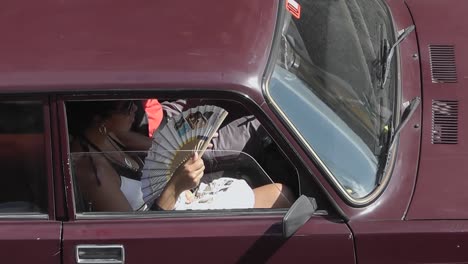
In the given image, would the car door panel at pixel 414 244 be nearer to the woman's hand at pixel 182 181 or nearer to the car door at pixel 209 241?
the car door at pixel 209 241

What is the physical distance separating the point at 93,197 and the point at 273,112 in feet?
2.42

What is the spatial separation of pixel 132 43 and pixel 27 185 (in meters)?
0.62

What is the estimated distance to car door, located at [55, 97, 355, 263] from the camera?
8.76 ft

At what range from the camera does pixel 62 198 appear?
107 inches

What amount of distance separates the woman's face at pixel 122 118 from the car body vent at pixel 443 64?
126 cm

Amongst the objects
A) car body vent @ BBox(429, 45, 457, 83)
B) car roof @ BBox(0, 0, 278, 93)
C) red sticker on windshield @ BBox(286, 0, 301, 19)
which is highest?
red sticker on windshield @ BBox(286, 0, 301, 19)

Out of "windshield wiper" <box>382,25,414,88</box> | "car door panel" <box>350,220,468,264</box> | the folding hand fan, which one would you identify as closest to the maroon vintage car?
"car door panel" <box>350,220,468,264</box>

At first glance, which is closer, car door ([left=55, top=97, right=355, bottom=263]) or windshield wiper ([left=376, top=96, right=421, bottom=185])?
car door ([left=55, top=97, right=355, bottom=263])

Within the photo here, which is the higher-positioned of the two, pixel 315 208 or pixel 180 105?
pixel 180 105

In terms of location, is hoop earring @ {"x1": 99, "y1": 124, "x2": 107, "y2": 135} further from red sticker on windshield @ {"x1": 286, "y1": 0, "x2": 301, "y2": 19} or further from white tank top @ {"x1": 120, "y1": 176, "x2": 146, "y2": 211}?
red sticker on windshield @ {"x1": 286, "y1": 0, "x2": 301, "y2": 19}

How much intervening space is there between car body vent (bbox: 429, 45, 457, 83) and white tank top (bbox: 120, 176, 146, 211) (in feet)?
4.28

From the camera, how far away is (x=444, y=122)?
3.09 metres

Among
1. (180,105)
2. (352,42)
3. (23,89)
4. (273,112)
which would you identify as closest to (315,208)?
(273,112)

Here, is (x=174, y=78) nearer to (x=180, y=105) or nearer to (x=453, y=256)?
→ (x=180, y=105)
